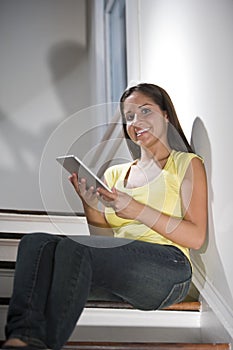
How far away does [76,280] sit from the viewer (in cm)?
134

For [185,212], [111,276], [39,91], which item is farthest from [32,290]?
[39,91]

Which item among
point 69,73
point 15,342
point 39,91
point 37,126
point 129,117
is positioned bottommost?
point 37,126

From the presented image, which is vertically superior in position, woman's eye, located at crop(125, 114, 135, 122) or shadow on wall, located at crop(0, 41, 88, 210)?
woman's eye, located at crop(125, 114, 135, 122)

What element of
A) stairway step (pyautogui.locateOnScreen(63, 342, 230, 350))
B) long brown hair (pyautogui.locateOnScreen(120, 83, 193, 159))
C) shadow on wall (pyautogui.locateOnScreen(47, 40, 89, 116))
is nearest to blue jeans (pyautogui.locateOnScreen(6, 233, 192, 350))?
stairway step (pyautogui.locateOnScreen(63, 342, 230, 350))

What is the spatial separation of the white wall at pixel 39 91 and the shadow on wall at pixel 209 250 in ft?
7.02

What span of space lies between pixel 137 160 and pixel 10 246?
0.55m

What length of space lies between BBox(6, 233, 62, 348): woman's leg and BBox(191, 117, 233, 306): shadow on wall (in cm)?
48

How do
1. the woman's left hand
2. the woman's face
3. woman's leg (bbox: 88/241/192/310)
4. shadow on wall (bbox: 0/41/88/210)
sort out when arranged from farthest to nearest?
shadow on wall (bbox: 0/41/88/210), the woman's face, the woman's left hand, woman's leg (bbox: 88/241/192/310)

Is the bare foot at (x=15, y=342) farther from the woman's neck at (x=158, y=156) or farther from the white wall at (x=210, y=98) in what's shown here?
the woman's neck at (x=158, y=156)

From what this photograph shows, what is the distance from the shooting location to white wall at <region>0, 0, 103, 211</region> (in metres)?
4.04

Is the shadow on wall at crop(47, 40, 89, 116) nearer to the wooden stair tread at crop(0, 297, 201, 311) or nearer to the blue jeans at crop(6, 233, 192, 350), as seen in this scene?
the wooden stair tread at crop(0, 297, 201, 311)

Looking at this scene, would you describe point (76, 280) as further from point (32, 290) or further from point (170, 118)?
point (170, 118)

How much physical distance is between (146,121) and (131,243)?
48cm

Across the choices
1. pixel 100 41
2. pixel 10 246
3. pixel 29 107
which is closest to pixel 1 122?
pixel 29 107
